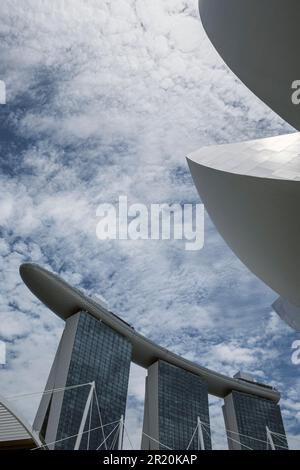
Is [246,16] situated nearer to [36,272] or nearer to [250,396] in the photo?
[36,272]

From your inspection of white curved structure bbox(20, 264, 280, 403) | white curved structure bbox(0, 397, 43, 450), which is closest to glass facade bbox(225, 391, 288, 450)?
white curved structure bbox(20, 264, 280, 403)

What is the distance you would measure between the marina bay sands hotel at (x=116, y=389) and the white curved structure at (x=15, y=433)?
35538mm

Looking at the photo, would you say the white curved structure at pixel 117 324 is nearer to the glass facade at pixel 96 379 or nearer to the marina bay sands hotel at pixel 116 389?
the marina bay sands hotel at pixel 116 389

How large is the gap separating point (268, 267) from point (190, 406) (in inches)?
2346

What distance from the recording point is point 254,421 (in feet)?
251

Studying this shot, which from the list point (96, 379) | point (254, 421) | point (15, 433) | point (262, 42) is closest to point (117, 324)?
point (96, 379)

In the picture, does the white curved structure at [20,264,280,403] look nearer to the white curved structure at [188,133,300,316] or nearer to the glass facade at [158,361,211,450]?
the glass facade at [158,361,211,450]

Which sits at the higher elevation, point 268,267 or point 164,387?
point 164,387

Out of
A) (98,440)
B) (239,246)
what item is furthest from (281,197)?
(98,440)

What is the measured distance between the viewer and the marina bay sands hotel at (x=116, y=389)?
173ft

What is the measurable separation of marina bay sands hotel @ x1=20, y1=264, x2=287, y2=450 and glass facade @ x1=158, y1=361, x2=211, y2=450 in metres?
0.13

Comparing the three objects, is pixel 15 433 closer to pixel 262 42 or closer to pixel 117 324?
pixel 262 42

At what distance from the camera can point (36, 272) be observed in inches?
2169

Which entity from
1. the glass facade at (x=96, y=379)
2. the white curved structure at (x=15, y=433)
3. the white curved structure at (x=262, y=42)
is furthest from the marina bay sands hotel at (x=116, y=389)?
the white curved structure at (x=262, y=42)
